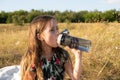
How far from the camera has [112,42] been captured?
670 centimetres

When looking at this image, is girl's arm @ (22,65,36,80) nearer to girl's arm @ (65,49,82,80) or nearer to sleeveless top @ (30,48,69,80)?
sleeveless top @ (30,48,69,80)

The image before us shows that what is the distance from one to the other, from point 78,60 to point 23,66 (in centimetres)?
53

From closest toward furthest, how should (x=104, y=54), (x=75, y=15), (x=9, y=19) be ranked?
(x=104, y=54) → (x=75, y=15) → (x=9, y=19)

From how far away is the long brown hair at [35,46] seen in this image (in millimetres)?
3082

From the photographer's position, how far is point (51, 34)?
2.98 m

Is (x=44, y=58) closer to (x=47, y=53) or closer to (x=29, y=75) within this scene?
(x=47, y=53)

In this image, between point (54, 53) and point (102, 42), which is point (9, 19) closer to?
point (102, 42)

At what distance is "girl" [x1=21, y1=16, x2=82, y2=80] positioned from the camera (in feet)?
10.1

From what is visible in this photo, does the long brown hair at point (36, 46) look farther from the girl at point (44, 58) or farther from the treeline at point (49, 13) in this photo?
the treeline at point (49, 13)

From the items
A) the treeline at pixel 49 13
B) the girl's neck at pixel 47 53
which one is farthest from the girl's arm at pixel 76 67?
the treeline at pixel 49 13

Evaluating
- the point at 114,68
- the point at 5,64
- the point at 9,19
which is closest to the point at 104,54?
the point at 114,68

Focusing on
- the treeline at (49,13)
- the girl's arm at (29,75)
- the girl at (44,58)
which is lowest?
the treeline at (49,13)

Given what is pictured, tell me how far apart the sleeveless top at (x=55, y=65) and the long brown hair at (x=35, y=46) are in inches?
2.8

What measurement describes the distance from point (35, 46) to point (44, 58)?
14 cm
